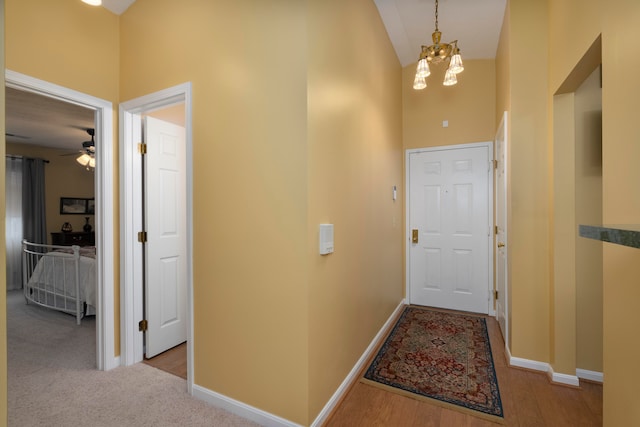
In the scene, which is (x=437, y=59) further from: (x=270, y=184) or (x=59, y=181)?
(x=59, y=181)

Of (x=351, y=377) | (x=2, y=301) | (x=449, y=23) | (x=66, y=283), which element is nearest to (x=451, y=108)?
(x=449, y=23)

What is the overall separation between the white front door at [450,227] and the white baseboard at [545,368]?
1270 millimetres

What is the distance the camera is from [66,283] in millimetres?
3705

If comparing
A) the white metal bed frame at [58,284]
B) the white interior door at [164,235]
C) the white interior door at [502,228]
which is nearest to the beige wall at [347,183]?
the white interior door at [502,228]

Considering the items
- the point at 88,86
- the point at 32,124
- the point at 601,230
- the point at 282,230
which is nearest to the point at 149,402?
the point at 282,230

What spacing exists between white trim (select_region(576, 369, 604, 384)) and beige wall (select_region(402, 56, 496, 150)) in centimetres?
250

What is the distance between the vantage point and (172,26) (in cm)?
214

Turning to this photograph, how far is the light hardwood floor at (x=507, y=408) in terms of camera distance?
182 centimetres

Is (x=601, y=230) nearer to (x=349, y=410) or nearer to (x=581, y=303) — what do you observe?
(x=349, y=410)

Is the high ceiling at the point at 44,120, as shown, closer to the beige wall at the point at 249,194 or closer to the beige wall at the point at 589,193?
the beige wall at the point at 249,194

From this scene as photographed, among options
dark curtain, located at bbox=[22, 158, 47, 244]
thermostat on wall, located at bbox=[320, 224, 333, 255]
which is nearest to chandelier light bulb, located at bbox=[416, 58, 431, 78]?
thermostat on wall, located at bbox=[320, 224, 333, 255]

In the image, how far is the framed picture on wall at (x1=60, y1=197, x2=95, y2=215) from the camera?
5.99m

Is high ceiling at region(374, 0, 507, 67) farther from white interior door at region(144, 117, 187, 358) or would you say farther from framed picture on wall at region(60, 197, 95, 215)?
framed picture on wall at region(60, 197, 95, 215)

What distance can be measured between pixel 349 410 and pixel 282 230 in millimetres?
1284
